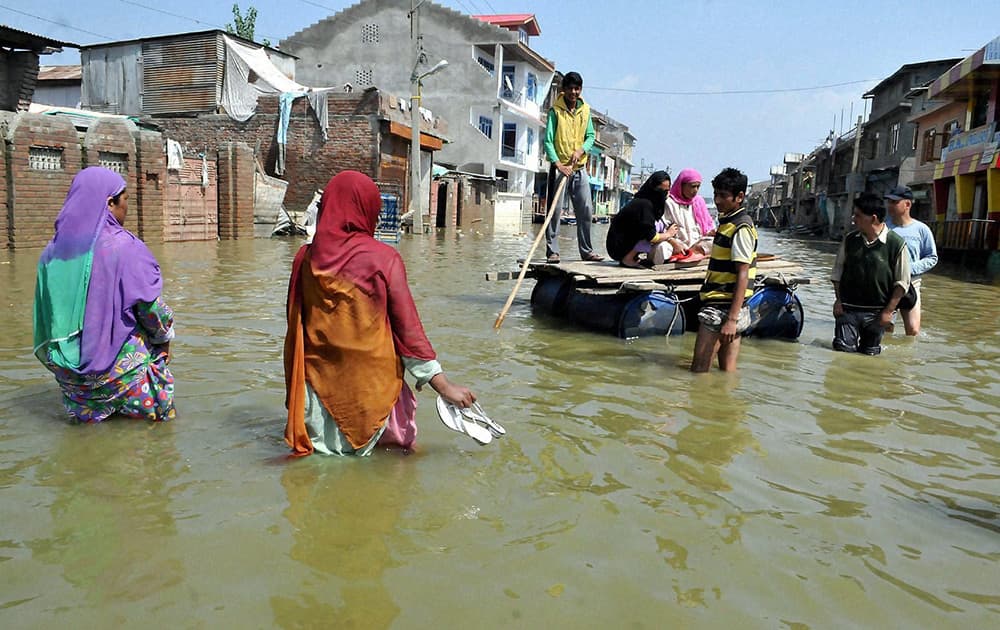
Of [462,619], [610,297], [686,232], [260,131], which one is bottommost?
[462,619]

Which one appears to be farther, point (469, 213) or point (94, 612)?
point (469, 213)

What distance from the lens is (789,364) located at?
625 cm

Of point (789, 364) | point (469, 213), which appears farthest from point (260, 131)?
point (789, 364)

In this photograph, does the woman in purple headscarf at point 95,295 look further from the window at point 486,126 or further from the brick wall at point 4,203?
the window at point 486,126

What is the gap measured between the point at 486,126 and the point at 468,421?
3594 cm

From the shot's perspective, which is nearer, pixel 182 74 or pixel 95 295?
pixel 95 295

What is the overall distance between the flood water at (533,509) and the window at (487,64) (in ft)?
111

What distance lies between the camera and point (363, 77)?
3588 cm

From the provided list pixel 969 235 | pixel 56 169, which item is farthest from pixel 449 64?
pixel 969 235

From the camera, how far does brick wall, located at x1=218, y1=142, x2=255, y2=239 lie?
1789 cm

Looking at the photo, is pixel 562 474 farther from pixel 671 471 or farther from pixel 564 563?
pixel 564 563

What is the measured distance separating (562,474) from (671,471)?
54 centimetres

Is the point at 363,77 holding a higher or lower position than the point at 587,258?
higher

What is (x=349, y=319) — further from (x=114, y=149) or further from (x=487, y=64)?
(x=487, y=64)
